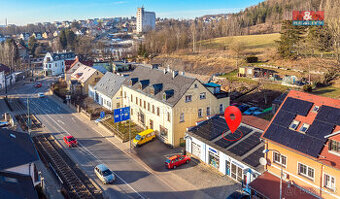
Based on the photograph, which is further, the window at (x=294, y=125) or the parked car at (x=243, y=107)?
the parked car at (x=243, y=107)

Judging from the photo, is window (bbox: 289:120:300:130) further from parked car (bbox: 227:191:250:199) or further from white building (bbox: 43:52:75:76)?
white building (bbox: 43:52:75:76)

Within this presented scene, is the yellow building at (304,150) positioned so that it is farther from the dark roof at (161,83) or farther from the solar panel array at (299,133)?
the dark roof at (161,83)

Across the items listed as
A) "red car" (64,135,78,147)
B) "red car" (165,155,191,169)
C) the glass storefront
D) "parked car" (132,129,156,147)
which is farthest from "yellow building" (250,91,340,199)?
"red car" (64,135,78,147)

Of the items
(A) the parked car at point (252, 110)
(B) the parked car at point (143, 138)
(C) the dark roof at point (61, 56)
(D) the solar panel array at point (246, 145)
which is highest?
(C) the dark roof at point (61, 56)

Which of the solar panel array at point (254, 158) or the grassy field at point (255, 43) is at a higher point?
the grassy field at point (255, 43)

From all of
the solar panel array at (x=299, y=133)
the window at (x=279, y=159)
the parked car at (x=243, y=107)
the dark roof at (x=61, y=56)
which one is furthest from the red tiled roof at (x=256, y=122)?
the dark roof at (x=61, y=56)

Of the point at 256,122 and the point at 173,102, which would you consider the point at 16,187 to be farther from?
the point at 256,122
